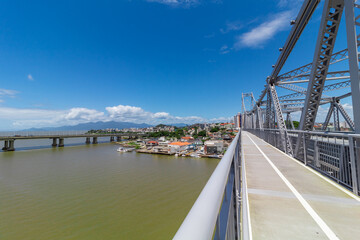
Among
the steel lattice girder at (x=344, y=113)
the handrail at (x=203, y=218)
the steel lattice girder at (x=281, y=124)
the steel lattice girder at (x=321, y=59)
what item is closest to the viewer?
the handrail at (x=203, y=218)

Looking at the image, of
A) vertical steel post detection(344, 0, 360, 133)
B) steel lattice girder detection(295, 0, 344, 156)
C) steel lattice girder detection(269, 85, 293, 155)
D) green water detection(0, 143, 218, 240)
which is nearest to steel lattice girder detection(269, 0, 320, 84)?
steel lattice girder detection(269, 85, 293, 155)

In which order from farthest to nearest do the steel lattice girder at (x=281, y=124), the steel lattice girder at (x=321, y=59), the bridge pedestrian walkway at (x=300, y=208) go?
the steel lattice girder at (x=281, y=124), the steel lattice girder at (x=321, y=59), the bridge pedestrian walkway at (x=300, y=208)

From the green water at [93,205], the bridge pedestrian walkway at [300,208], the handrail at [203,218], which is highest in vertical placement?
the handrail at [203,218]

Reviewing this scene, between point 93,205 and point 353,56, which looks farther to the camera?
point 93,205

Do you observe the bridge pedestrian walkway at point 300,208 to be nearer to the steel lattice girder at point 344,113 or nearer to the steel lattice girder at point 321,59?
the steel lattice girder at point 321,59

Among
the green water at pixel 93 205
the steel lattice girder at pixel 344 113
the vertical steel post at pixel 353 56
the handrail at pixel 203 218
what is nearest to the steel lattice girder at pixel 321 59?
the vertical steel post at pixel 353 56

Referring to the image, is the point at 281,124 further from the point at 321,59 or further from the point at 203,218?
the point at 203,218

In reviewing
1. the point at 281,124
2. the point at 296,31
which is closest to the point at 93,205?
the point at 281,124

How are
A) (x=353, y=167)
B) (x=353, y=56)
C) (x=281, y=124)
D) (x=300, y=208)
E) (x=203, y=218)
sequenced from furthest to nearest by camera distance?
(x=281, y=124) → (x=353, y=56) → (x=353, y=167) → (x=300, y=208) → (x=203, y=218)

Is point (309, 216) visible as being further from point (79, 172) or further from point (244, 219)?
point (79, 172)

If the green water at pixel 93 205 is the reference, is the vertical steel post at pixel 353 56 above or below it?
above
